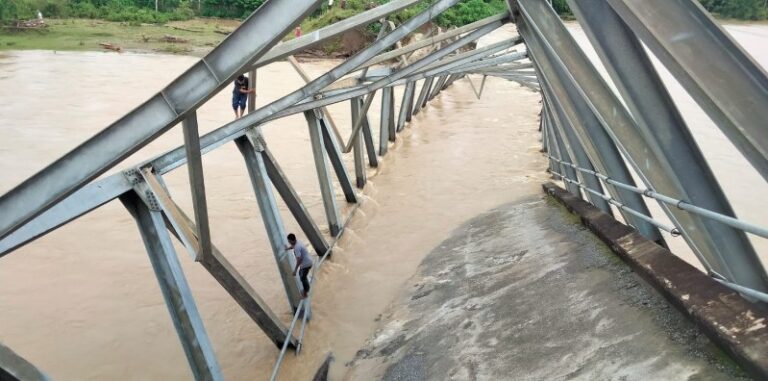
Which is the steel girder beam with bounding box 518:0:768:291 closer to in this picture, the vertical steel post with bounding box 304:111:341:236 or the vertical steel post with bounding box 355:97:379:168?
the vertical steel post with bounding box 304:111:341:236

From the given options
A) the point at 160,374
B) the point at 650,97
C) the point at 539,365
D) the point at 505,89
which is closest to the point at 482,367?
the point at 539,365

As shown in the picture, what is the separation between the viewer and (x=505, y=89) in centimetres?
2281

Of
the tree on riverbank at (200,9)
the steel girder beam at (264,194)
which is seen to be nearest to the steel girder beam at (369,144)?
the steel girder beam at (264,194)

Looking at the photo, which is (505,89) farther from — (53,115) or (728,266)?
(728,266)

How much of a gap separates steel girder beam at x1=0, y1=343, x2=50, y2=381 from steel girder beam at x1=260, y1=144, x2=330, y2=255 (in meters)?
3.05

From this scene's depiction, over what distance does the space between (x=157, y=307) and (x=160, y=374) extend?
137cm

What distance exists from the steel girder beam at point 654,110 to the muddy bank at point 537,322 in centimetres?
78

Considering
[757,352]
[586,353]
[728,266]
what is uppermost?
[728,266]

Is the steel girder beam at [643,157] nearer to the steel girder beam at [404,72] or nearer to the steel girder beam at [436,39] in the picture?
the steel girder beam at [436,39]

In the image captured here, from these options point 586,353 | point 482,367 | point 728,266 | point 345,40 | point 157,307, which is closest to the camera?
point 728,266

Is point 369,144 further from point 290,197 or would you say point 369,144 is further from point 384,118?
point 290,197

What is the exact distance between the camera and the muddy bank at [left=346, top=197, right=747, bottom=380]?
3.25m

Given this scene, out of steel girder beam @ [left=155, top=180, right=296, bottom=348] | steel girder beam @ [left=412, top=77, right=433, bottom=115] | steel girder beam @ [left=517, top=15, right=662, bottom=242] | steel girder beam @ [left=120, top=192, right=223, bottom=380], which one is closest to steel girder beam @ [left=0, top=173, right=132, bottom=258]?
steel girder beam @ [left=120, top=192, right=223, bottom=380]

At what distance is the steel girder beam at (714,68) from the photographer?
6.90 feet
